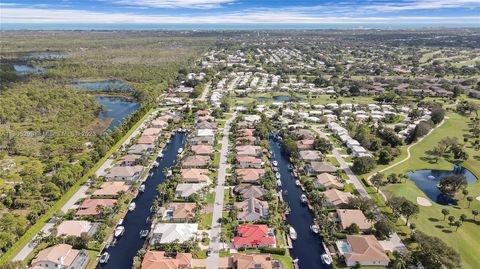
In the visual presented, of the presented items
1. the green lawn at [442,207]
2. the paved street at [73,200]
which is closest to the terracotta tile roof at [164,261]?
the paved street at [73,200]

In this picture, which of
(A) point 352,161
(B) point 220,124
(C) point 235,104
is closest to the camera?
(A) point 352,161

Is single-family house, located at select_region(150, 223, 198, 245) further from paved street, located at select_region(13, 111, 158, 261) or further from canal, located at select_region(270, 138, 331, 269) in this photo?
paved street, located at select_region(13, 111, 158, 261)

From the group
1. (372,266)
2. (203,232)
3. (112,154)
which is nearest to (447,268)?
(372,266)

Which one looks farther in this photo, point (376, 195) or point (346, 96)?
point (346, 96)

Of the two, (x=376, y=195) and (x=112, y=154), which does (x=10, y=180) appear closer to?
(x=112, y=154)

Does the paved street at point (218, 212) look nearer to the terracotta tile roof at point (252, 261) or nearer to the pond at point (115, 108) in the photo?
the terracotta tile roof at point (252, 261)

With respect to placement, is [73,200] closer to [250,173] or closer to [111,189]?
[111,189]
